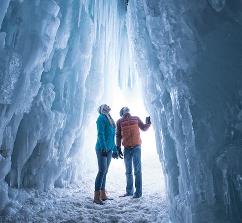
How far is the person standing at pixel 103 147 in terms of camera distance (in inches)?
251

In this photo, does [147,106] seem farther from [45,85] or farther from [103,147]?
[45,85]

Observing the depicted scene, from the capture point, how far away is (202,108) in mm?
4309

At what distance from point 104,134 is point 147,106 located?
1115mm

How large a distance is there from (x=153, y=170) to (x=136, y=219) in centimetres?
735

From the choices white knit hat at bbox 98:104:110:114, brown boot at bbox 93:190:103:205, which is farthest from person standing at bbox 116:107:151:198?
brown boot at bbox 93:190:103:205

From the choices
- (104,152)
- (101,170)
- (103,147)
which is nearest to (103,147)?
(103,147)

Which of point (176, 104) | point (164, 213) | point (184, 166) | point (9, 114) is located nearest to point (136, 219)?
point (164, 213)

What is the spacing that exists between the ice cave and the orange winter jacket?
406 millimetres

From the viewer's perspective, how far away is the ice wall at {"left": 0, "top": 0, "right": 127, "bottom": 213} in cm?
557

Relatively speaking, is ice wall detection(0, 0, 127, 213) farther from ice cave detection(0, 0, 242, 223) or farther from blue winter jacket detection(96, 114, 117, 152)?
blue winter jacket detection(96, 114, 117, 152)

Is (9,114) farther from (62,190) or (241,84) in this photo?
(241,84)

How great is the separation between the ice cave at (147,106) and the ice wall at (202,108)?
0.01 meters

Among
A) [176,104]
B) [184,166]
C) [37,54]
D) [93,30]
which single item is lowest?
[184,166]

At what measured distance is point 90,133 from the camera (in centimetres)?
1205
